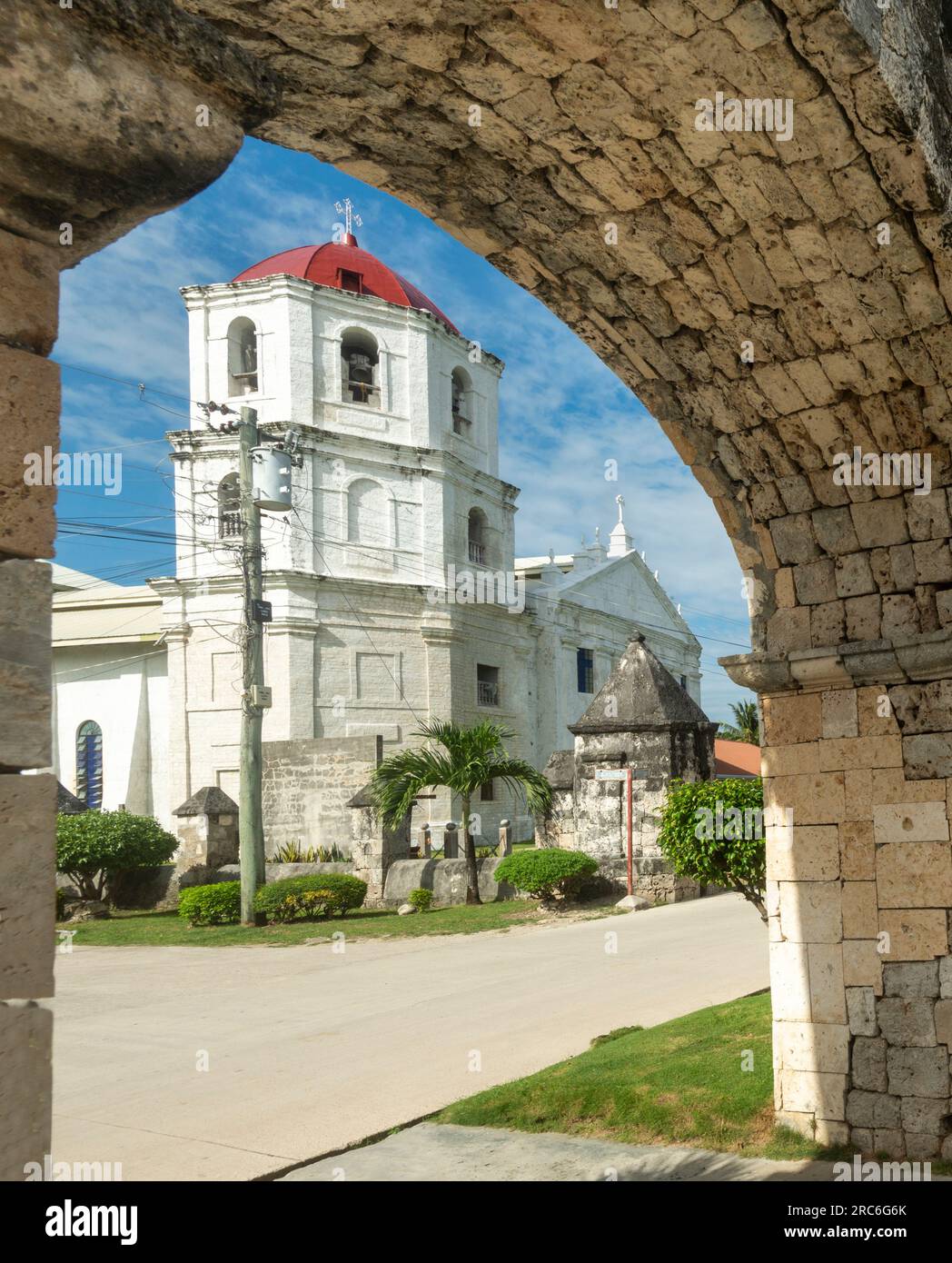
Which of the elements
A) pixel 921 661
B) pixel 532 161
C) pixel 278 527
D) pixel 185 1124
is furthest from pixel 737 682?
pixel 278 527

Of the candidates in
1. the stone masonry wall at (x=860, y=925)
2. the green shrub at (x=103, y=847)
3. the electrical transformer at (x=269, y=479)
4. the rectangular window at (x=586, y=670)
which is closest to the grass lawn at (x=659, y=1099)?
the stone masonry wall at (x=860, y=925)

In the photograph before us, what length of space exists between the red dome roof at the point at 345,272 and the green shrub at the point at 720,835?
2162 centimetres

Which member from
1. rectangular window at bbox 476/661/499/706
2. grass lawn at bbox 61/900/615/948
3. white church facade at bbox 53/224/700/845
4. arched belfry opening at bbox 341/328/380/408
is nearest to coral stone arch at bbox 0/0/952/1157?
grass lawn at bbox 61/900/615/948

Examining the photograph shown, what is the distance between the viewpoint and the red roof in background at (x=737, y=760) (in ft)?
96.4

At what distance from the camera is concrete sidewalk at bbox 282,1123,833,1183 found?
5578 millimetres

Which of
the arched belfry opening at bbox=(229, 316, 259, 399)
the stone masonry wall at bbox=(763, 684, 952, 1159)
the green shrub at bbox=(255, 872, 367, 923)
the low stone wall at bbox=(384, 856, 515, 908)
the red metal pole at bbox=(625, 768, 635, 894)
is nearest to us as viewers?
the stone masonry wall at bbox=(763, 684, 952, 1159)

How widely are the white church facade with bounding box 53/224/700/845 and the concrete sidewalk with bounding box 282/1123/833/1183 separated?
780 inches

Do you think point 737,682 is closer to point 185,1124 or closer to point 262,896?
point 185,1124

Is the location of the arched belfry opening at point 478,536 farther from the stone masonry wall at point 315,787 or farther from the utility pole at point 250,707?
the utility pole at point 250,707

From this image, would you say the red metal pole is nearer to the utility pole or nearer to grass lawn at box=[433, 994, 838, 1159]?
the utility pole

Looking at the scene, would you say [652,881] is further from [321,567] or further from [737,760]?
[737,760]

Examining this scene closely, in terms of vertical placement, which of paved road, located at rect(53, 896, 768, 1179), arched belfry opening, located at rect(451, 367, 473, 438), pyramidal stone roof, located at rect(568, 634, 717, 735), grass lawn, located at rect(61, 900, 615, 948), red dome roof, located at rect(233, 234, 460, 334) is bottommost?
grass lawn, located at rect(61, 900, 615, 948)
